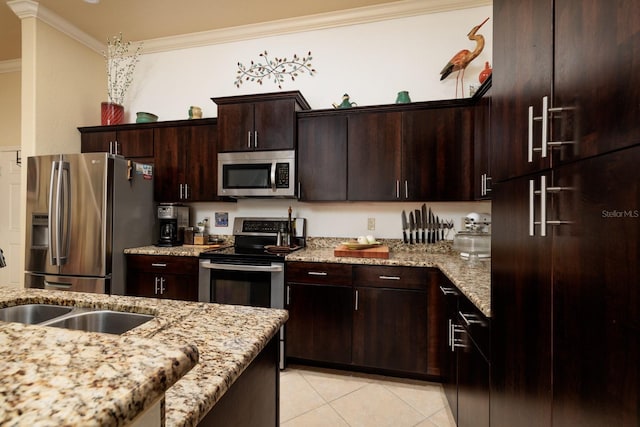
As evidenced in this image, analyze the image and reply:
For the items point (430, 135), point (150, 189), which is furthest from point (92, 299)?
point (430, 135)

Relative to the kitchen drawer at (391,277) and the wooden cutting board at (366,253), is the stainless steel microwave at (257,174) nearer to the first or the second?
the wooden cutting board at (366,253)

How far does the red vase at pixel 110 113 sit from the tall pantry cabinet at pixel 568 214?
3606 millimetres

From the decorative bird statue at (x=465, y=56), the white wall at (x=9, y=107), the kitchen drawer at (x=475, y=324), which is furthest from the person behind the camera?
the white wall at (x=9, y=107)

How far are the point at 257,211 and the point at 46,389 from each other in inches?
116

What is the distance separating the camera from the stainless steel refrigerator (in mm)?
2666

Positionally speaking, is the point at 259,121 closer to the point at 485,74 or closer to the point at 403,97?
the point at 403,97

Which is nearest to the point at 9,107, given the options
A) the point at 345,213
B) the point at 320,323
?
the point at 345,213

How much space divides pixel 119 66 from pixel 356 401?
4.24 metres

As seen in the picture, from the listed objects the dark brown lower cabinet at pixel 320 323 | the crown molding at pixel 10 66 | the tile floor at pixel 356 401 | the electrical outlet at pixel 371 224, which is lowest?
the tile floor at pixel 356 401

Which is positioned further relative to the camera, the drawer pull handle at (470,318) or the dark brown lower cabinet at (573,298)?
the drawer pull handle at (470,318)

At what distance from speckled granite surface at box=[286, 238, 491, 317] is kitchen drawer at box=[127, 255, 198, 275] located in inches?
36.4

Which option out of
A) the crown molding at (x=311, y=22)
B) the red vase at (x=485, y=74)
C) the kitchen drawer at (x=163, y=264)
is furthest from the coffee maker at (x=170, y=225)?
the red vase at (x=485, y=74)

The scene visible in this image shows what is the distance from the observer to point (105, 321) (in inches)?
45.2

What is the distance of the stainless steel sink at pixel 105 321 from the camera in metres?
1.13
